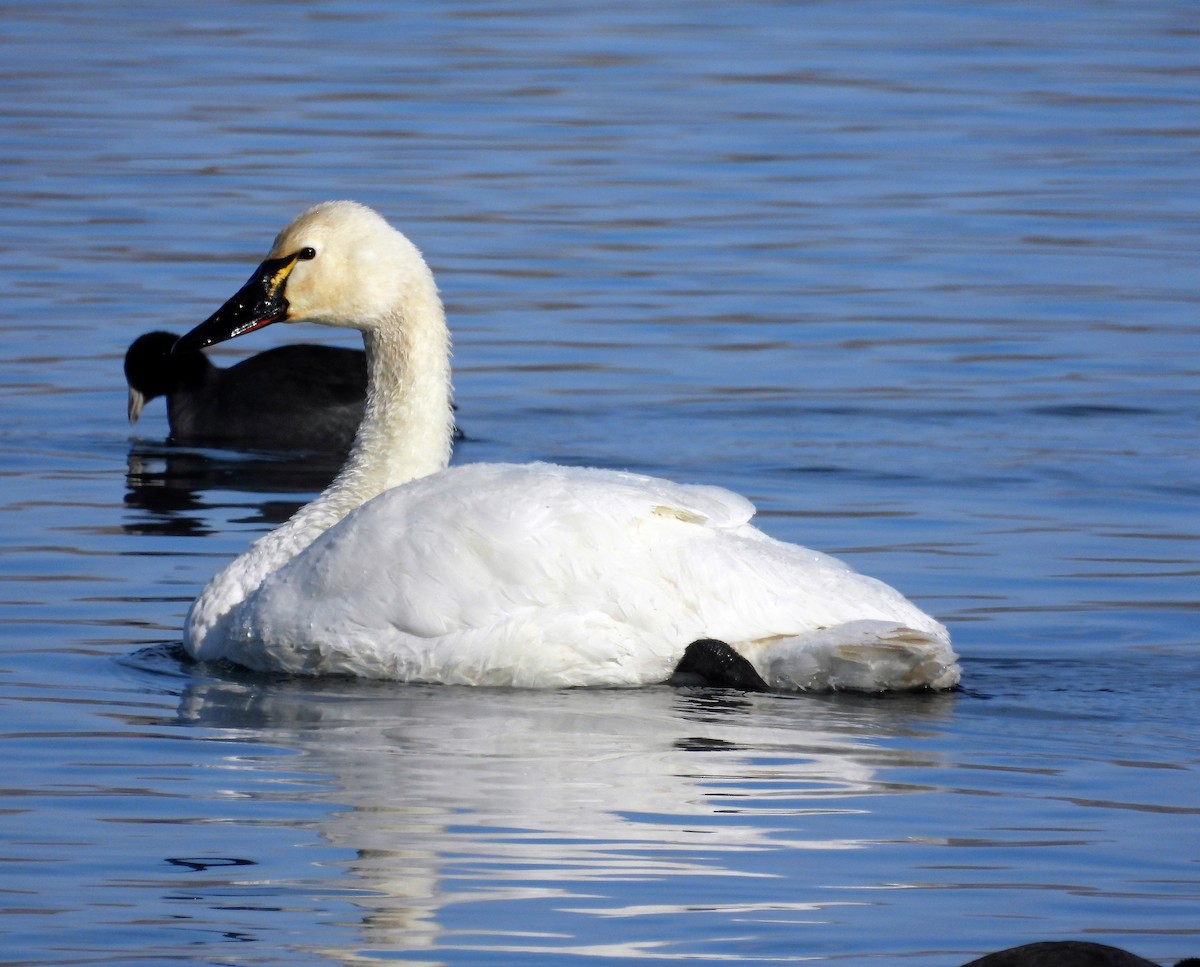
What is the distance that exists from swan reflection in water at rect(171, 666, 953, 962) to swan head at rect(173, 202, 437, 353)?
5.10ft

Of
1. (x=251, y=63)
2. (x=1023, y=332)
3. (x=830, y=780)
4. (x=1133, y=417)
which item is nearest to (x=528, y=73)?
(x=251, y=63)

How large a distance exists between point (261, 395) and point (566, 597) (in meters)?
5.93

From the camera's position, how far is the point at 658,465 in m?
11.7

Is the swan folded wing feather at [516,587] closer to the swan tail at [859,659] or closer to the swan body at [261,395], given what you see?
the swan tail at [859,659]

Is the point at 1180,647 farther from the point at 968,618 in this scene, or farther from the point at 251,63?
the point at 251,63

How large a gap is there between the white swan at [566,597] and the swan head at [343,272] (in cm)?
120

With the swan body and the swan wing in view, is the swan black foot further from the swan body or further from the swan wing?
the swan body

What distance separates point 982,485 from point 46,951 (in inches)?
252

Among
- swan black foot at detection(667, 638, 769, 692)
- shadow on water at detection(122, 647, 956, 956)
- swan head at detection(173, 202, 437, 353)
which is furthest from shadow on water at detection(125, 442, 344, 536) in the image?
swan black foot at detection(667, 638, 769, 692)

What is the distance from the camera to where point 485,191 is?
19.4 m

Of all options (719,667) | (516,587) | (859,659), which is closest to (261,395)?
(516,587)

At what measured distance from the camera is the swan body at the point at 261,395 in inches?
518

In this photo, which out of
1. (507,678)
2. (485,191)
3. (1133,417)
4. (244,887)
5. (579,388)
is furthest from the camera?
(485,191)

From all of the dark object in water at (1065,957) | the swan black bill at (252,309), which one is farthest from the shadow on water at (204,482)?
the dark object in water at (1065,957)
